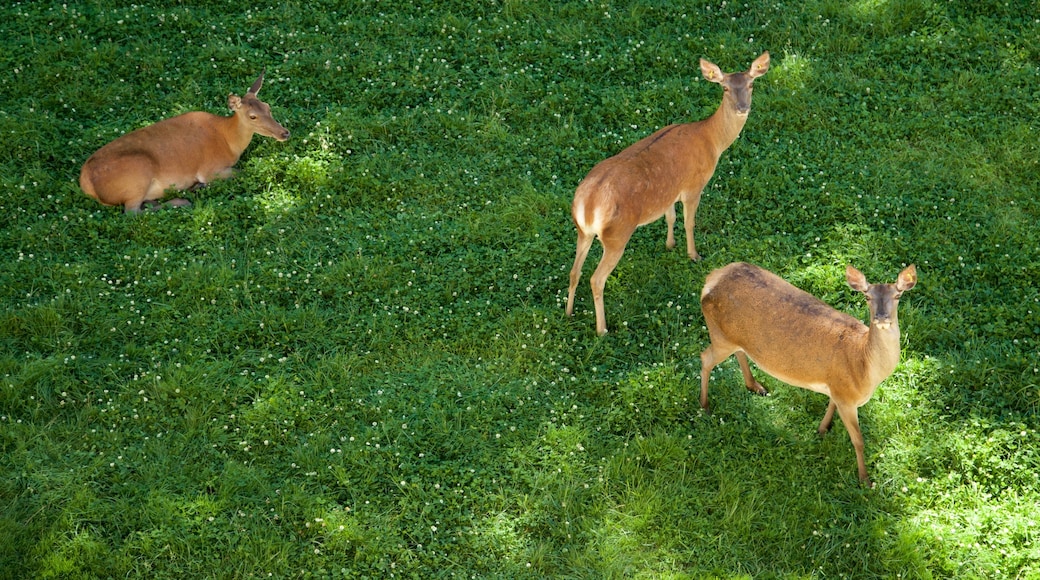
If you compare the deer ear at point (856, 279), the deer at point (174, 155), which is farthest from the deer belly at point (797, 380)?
the deer at point (174, 155)

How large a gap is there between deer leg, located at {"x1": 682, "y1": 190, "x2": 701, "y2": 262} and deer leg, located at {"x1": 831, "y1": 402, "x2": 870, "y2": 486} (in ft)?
7.36

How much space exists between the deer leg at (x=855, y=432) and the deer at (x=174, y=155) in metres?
5.68

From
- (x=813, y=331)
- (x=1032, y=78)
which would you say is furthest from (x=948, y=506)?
(x=1032, y=78)

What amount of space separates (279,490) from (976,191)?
6.38 m

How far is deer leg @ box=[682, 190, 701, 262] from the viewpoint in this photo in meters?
8.55

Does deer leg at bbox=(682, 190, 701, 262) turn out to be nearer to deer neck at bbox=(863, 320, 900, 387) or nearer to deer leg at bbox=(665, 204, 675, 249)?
deer leg at bbox=(665, 204, 675, 249)

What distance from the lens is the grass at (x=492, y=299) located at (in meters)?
6.57

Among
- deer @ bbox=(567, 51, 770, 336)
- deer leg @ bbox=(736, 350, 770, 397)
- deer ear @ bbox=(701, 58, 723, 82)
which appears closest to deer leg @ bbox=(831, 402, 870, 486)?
deer leg @ bbox=(736, 350, 770, 397)

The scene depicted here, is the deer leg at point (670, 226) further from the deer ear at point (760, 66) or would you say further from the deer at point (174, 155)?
the deer at point (174, 155)

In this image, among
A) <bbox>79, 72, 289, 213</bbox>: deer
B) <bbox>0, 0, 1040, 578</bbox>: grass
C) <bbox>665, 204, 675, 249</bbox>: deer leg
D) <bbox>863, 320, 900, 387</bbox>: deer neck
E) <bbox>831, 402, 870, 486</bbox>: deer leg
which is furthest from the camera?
<bbox>79, 72, 289, 213</bbox>: deer

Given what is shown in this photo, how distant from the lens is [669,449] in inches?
278

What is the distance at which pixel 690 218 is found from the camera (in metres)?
8.60

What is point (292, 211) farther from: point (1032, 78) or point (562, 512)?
point (1032, 78)

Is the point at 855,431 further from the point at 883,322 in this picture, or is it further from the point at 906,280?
the point at 906,280
